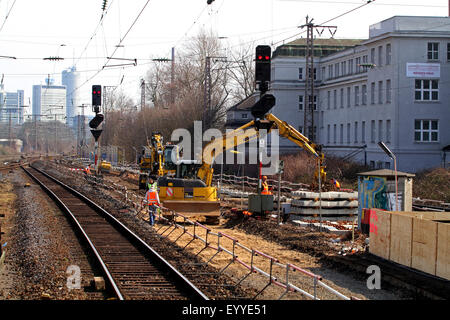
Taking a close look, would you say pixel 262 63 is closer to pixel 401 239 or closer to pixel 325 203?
pixel 401 239

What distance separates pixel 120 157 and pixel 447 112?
149 feet

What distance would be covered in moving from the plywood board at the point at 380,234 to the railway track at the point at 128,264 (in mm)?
5310

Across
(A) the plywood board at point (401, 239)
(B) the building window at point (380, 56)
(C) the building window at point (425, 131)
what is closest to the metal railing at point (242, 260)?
(A) the plywood board at point (401, 239)

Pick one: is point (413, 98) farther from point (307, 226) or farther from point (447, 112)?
point (307, 226)

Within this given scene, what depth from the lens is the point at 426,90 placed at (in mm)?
46875

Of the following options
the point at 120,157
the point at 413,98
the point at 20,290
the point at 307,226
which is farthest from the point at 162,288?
the point at 120,157

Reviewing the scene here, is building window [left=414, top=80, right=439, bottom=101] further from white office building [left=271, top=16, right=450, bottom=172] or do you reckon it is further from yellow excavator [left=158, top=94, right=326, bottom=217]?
yellow excavator [left=158, top=94, right=326, bottom=217]

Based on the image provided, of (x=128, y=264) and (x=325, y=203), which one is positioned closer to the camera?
(x=128, y=264)

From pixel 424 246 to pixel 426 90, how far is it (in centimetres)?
3507

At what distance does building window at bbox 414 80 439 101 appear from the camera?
46.9 metres

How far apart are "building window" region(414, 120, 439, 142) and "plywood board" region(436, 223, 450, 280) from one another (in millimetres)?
35155

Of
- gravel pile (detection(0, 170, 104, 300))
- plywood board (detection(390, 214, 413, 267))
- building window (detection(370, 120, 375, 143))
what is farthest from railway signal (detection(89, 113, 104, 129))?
building window (detection(370, 120, 375, 143))

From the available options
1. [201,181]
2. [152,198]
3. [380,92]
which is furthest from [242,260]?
[380,92]

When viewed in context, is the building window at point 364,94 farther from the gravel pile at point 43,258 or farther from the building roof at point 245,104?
the gravel pile at point 43,258
